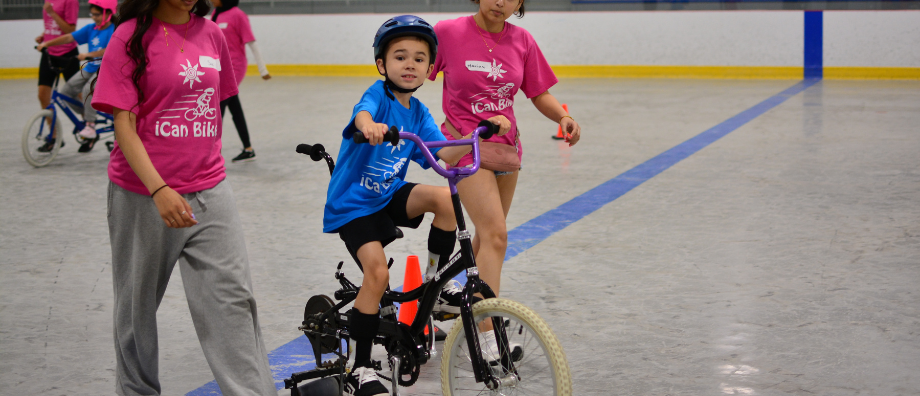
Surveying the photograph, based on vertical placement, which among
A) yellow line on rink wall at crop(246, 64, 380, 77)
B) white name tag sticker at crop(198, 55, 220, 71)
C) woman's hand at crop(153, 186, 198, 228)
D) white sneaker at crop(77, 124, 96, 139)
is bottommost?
yellow line on rink wall at crop(246, 64, 380, 77)

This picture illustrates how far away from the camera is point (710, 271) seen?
13.6 ft

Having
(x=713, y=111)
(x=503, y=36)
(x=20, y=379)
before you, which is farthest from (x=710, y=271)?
(x=713, y=111)

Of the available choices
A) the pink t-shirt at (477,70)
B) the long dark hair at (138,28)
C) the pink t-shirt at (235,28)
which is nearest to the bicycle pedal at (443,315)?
the pink t-shirt at (477,70)

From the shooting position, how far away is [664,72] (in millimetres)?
14445

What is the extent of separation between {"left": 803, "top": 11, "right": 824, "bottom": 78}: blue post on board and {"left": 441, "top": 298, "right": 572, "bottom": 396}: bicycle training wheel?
40.8 ft

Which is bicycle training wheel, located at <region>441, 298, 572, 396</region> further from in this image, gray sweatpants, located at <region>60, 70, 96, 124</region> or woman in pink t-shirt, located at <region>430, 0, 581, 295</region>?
gray sweatpants, located at <region>60, 70, 96, 124</region>

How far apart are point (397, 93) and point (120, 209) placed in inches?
35.5

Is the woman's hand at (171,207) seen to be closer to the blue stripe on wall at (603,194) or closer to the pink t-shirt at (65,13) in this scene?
the blue stripe on wall at (603,194)

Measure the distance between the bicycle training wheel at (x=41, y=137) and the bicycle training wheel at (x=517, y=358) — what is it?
19.3 ft

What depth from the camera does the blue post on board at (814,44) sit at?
13.4 metres

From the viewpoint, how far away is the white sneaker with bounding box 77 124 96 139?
7523 millimetres

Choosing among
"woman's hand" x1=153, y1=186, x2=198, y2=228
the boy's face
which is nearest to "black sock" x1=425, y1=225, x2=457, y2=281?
the boy's face

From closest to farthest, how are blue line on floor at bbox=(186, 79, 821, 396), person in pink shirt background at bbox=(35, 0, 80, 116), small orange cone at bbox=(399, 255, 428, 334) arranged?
blue line on floor at bbox=(186, 79, 821, 396) → small orange cone at bbox=(399, 255, 428, 334) → person in pink shirt background at bbox=(35, 0, 80, 116)

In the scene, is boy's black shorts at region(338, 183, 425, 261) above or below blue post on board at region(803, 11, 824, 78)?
above
